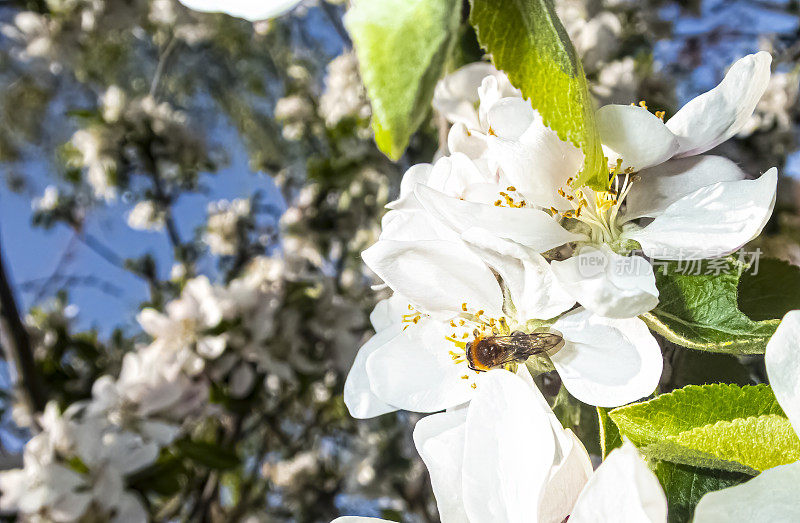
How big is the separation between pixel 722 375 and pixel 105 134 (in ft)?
6.74

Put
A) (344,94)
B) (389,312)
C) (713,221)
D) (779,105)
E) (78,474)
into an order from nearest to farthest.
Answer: (713,221), (389,312), (78,474), (779,105), (344,94)

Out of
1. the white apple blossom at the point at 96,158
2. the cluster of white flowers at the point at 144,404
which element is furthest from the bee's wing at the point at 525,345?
the white apple blossom at the point at 96,158

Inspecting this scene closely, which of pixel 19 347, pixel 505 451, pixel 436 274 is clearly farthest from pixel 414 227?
pixel 19 347

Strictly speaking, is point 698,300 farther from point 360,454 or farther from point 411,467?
point 360,454

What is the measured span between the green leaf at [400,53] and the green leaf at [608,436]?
6.9 inches

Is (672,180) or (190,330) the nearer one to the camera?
(672,180)

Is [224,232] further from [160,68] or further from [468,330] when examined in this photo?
[468,330]

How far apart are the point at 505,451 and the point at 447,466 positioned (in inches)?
1.5

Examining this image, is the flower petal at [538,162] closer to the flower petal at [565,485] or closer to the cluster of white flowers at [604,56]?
the flower petal at [565,485]

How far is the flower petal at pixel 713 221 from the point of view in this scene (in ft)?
0.96

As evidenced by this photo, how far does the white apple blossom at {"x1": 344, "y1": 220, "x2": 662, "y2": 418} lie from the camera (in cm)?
31

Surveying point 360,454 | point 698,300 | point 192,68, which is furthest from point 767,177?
point 192,68

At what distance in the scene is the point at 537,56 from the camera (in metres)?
0.24

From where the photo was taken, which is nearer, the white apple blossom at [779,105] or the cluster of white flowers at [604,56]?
the cluster of white flowers at [604,56]
